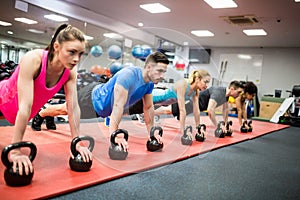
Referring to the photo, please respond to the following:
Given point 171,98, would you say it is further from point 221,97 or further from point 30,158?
point 30,158

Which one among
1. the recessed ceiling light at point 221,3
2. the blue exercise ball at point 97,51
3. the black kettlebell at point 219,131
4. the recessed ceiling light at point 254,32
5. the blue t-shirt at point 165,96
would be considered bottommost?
→ the black kettlebell at point 219,131

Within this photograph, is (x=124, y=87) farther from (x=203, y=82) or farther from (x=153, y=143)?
(x=203, y=82)

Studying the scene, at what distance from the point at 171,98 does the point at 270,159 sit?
104cm

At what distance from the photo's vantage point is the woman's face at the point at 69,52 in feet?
3.58

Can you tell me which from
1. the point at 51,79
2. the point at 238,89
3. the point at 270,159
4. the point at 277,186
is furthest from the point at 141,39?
the point at 238,89

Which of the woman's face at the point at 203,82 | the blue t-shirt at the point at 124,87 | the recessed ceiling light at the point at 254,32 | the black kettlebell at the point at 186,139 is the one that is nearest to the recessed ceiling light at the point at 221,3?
the recessed ceiling light at the point at 254,32

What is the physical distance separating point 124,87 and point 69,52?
1.70 ft

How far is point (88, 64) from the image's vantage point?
1865mm

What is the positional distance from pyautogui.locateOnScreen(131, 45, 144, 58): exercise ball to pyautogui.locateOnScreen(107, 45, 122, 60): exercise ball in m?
0.12

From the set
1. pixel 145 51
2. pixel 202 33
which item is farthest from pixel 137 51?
pixel 202 33

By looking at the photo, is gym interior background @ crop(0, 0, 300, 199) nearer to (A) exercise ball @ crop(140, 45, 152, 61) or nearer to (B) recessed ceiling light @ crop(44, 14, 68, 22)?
(B) recessed ceiling light @ crop(44, 14, 68, 22)

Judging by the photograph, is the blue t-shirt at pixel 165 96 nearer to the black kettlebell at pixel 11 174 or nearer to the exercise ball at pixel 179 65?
the exercise ball at pixel 179 65

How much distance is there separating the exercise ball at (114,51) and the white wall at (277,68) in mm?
5798

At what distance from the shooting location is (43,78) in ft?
3.76
